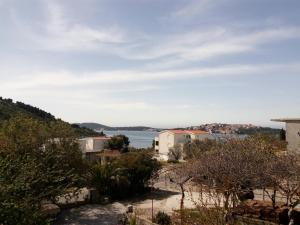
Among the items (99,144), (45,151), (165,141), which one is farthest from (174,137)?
(45,151)

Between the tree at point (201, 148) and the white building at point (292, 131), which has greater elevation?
the white building at point (292, 131)

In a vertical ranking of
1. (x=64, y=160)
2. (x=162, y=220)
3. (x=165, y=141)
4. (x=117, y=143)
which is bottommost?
(x=162, y=220)

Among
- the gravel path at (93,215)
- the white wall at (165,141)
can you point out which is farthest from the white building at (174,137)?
the gravel path at (93,215)

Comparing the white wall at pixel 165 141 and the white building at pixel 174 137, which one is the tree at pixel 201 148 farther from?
the white wall at pixel 165 141

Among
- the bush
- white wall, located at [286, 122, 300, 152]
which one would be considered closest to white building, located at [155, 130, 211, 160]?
white wall, located at [286, 122, 300, 152]

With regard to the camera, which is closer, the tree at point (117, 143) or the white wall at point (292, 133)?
the white wall at point (292, 133)

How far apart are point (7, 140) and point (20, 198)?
1660cm

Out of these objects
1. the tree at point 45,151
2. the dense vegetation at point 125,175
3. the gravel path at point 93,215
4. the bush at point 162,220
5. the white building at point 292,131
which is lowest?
the gravel path at point 93,215

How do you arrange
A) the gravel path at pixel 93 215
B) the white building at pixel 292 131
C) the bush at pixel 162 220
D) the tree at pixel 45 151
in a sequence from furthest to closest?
the white building at pixel 292 131, the gravel path at pixel 93 215, the bush at pixel 162 220, the tree at pixel 45 151

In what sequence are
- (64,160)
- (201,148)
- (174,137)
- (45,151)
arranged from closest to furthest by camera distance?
1. (45,151)
2. (64,160)
3. (201,148)
4. (174,137)

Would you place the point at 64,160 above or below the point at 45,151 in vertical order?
below

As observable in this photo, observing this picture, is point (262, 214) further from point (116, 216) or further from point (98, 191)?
point (98, 191)

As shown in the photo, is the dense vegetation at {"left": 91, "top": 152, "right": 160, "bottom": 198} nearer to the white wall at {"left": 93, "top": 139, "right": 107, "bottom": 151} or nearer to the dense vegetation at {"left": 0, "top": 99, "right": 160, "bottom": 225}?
the dense vegetation at {"left": 0, "top": 99, "right": 160, "bottom": 225}

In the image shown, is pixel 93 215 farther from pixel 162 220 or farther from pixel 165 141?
pixel 165 141
